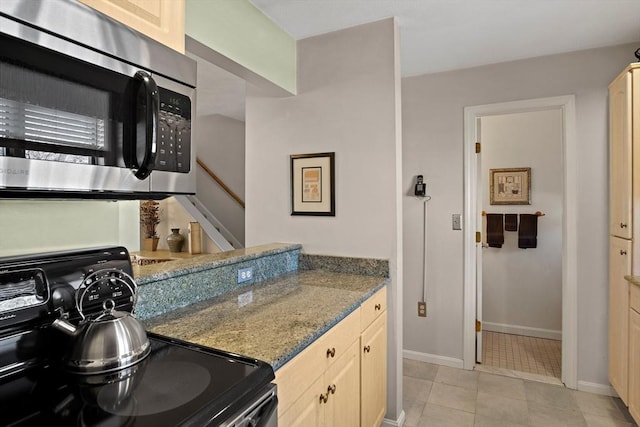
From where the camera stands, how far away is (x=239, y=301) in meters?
1.63

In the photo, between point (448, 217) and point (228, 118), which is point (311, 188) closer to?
point (448, 217)

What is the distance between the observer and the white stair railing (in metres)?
4.51

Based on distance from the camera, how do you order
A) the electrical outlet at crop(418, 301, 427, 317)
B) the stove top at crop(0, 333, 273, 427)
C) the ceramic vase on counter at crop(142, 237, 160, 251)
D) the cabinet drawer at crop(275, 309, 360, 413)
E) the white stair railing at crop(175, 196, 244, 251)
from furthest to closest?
the ceramic vase on counter at crop(142, 237, 160, 251)
the white stair railing at crop(175, 196, 244, 251)
the electrical outlet at crop(418, 301, 427, 317)
the cabinet drawer at crop(275, 309, 360, 413)
the stove top at crop(0, 333, 273, 427)

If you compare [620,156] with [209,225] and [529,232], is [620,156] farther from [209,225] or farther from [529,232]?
[209,225]

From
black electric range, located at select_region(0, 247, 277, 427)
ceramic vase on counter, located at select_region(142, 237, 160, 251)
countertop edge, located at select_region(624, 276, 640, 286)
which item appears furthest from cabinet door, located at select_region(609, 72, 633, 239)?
ceramic vase on counter, located at select_region(142, 237, 160, 251)

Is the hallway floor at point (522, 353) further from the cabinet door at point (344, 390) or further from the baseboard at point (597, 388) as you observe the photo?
the cabinet door at point (344, 390)

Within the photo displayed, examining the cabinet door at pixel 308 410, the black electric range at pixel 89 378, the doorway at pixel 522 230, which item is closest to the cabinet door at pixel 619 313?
the doorway at pixel 522 230

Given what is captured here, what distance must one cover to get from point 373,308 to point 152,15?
159cm

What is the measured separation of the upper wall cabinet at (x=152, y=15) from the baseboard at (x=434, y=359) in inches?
115

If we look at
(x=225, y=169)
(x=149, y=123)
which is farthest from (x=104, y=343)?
(x=225, y=169)

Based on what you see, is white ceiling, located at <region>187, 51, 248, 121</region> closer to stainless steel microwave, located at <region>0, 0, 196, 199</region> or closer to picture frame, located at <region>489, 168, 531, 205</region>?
stainless steel microwave, located at <region>0, 0, 196, 199</region>

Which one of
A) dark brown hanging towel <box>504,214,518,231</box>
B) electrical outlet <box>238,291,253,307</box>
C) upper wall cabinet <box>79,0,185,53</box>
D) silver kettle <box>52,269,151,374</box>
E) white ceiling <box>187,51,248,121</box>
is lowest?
electrical outlet <box>238,291,253,307</box>

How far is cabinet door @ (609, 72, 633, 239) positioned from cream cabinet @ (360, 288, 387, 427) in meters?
1.58

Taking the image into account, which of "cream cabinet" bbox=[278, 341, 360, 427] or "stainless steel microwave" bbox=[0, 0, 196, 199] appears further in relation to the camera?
"cream cabinet" bbox=[278, 341, 360, 427]
